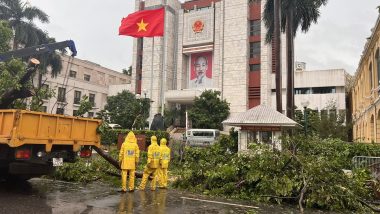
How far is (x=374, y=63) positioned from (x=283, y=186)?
1649cm

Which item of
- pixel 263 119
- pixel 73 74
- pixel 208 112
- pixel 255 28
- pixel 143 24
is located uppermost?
pixel 255 28

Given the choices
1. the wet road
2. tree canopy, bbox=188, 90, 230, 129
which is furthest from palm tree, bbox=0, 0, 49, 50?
the wet road

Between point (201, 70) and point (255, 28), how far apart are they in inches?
389

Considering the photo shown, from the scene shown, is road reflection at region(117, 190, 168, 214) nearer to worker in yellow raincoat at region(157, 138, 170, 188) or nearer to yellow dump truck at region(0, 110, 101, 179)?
worker in yellow raincoat at region(157, 138, 170, 188)

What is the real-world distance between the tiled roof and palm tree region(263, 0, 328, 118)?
4723 millimetres

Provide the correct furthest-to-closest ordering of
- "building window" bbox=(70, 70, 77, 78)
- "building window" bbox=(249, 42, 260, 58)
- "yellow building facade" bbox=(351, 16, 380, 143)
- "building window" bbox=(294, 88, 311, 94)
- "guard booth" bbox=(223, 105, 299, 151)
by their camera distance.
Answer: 1. "building window" bbox=(70, 70, 77, 78)
2. "building window" bbox=(249, 42, 260, 58)
3. "building window" bbox=(294, 88, 311, 94)
4. "yellow building facade" bbox=(351, 16, 380, 143)
5. "guard booth" bbox=(223, 105, 299, 151)

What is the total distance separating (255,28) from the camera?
46312 mm

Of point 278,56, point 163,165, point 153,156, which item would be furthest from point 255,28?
point 153,156

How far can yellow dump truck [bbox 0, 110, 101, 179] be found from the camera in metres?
7.82

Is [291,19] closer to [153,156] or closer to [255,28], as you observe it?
[153,156]

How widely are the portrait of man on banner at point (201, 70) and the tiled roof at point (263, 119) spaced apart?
98.6 feet

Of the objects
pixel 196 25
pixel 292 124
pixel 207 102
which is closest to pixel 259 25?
pixel 196 25

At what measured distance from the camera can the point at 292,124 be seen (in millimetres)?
17469

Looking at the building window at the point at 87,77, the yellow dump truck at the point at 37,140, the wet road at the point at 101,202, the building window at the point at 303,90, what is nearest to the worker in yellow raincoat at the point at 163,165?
the wet road at the point at 101,202
